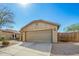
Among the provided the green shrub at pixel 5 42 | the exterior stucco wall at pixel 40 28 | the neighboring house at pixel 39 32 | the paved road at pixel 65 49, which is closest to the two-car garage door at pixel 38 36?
the neighboring house at pixel 39 32

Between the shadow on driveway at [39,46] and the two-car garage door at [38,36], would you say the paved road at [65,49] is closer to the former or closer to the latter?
the shadow on driveway at [39,46]

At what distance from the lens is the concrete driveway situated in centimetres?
554

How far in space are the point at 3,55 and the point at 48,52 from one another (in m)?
1.49

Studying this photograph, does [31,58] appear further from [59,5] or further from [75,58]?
[59,5]

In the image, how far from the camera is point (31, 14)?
587 centimetres

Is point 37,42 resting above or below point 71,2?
below

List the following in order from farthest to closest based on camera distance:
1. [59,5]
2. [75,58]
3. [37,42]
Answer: [37,42] < [59,5] < [75,58]

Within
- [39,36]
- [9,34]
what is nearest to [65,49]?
[39,36]

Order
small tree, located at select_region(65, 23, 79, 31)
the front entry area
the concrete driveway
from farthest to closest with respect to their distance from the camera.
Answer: the front entry area → small tree, located at select_region(65, 23, 79, 31) → the concrete driveway

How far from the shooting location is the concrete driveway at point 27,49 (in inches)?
218

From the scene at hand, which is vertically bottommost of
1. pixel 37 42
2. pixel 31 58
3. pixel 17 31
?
pixel 31 58

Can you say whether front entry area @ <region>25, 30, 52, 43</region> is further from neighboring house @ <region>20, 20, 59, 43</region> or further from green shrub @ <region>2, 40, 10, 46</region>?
green shrub @ <region>2, 40, 10, 46</region>

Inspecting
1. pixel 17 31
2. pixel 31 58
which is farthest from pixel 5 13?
pixel 31 58

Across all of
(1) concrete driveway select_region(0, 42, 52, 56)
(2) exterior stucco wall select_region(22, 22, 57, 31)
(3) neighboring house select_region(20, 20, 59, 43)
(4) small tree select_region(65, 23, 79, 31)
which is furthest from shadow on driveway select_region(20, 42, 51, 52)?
(4) small tree select_region(65, 23, 79, 31)
